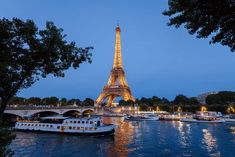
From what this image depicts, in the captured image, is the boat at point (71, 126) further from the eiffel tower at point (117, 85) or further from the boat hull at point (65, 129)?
the eiffel tower at point (117, 85)

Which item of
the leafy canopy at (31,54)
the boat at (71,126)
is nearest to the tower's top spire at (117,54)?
the boat at (71,126)

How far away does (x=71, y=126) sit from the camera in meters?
56.3

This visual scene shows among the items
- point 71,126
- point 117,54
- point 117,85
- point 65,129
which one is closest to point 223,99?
point 117,85

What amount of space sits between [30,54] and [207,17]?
25.2 ft

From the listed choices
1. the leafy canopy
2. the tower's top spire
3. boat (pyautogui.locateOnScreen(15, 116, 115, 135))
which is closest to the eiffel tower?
the tower's top spire

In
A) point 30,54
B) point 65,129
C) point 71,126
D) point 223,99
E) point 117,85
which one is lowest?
point 65,129

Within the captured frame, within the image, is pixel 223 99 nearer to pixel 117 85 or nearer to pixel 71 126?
pixel 117 85

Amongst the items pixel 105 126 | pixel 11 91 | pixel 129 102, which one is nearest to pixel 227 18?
pixel 11 91

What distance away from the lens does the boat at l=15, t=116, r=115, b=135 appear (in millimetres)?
53062

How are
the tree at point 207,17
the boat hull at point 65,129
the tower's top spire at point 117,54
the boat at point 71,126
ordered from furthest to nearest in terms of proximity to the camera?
1. the tower's top spire at point 117,54
2. the boat at point 71,126
3. the boat hull at point 65,129
4. the tree at point 207,17

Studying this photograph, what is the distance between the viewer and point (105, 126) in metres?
53.2

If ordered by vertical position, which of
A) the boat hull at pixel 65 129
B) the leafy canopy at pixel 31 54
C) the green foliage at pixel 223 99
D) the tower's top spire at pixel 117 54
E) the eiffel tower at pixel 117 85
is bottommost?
the boat hull at pixel 65 129

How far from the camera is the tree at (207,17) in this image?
790cm

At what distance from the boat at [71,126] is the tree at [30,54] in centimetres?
4111
